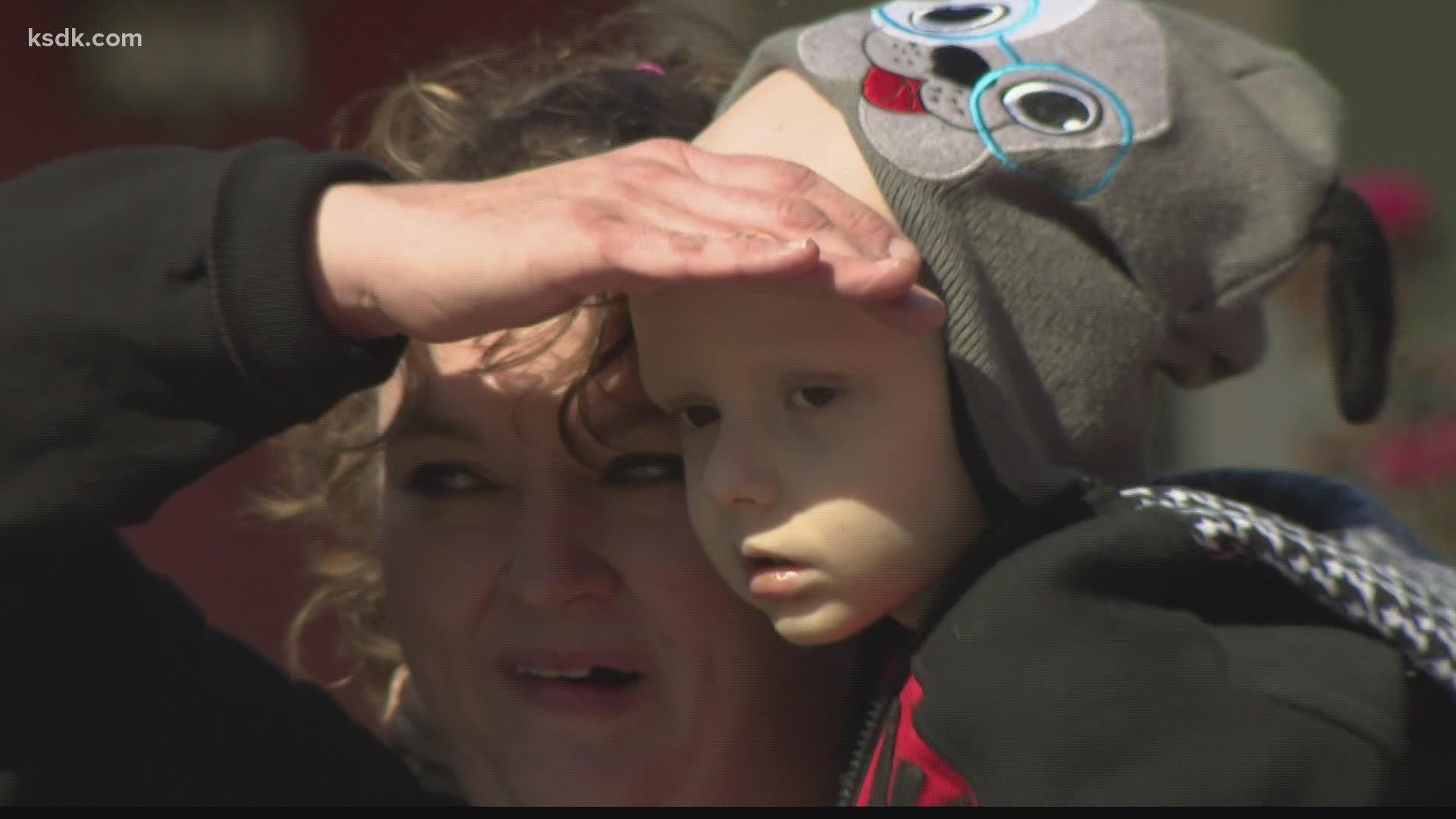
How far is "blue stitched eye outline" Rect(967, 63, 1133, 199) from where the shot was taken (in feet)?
4.86

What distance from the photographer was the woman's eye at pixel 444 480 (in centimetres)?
182

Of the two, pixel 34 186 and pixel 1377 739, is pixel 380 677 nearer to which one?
pixel 34 186

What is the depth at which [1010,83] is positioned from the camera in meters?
1.52

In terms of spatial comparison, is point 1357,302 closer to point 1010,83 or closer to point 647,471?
point 1010,83

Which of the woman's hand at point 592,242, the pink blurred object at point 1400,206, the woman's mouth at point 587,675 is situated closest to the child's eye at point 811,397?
the woman's hand at point 592,242

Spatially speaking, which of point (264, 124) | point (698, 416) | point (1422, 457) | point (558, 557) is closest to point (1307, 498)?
point (698, 416)

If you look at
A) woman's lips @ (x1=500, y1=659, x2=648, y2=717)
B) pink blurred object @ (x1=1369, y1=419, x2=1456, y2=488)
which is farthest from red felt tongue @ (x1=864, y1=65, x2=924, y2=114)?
pink blurred object @ (x1=1369, y1=419, x2=1456, y2=488)

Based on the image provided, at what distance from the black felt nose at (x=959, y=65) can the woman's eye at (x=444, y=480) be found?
589mm

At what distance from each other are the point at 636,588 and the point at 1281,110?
0.70 meters

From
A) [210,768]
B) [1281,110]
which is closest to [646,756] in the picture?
[210,768]

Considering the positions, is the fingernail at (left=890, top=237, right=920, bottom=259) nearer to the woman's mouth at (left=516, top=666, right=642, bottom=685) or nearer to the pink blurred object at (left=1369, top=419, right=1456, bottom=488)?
the woman's mouth at (left=516, top=666, right=642, bottom=685)

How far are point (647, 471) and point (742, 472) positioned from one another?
1.09ft

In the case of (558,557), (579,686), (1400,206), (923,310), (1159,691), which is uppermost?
(923,310)

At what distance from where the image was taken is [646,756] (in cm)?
179
